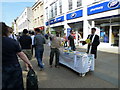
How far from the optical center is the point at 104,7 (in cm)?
1170

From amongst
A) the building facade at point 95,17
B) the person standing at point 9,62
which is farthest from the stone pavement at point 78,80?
the building facade at point 95,17

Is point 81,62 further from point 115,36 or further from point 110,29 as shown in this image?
point 110,29

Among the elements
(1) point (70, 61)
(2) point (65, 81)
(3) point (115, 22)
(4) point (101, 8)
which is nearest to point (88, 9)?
(4) point (101, 8)

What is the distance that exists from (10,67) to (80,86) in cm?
230

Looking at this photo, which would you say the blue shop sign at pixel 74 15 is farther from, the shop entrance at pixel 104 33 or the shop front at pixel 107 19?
the shop entrance at pixel 104 33

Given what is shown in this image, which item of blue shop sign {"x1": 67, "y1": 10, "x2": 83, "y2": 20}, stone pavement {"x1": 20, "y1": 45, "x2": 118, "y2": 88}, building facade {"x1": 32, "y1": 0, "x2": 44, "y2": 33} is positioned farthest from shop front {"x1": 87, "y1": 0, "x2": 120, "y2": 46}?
building facade {"x1": 32, "y1": 0, "x2": 44, "y2": 33}

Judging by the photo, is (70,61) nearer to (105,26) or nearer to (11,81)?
(11,81)

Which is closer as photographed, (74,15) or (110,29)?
(110,29)

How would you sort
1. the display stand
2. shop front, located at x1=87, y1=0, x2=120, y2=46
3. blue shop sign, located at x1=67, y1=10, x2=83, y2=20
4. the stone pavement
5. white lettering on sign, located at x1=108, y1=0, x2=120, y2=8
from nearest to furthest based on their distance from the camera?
the stone pavement
the display stand
white lettering on sign, located at x1=108, y1=0, x2=120, y2=8
shop front, located at x1=87, y1=0, x2=120, y2=46
blue shop sign, located at x1=67, y1=10, x2=83, y2=20

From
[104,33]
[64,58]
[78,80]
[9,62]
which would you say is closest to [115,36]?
[104,33]

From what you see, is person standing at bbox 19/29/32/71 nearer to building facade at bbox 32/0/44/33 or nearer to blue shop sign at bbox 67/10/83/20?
blue shop sign at bbox 67/10/83/20

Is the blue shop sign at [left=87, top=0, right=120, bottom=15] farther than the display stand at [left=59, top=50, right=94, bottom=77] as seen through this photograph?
Yes

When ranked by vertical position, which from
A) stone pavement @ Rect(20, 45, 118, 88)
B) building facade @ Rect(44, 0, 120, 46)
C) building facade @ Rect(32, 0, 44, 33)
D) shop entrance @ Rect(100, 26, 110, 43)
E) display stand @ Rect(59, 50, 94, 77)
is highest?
building facade @ Rect(32, 0, 44, 33)

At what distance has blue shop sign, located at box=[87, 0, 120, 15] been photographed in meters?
10.5
